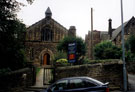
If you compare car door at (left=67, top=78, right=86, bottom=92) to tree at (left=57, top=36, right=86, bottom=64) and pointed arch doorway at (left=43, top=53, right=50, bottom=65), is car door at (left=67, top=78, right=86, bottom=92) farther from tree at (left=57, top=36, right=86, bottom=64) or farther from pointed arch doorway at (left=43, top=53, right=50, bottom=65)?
pointed arch doorway at (left=43, top=53, right=50, bottom=65)

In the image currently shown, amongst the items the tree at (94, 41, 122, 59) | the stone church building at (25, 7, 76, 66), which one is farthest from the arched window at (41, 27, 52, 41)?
the tree at (94, 41, 122, 59)

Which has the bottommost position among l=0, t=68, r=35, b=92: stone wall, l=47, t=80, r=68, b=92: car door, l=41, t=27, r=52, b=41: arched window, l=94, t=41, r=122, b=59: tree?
l=0, t=68, r=35, b=92: stone wall

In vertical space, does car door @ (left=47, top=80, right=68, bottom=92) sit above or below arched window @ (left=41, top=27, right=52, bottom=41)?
below

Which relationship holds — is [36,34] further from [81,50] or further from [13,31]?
[13,31]

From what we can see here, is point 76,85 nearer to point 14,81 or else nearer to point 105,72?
point 105,72

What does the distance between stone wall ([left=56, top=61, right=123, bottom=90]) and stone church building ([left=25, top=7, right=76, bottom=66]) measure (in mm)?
20247

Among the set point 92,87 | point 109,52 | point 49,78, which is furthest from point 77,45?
point 92,87

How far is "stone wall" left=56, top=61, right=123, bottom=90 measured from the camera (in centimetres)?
1090

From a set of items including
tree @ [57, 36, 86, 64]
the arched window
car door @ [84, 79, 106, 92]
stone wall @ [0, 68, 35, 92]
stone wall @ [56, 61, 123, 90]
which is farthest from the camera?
the arched window

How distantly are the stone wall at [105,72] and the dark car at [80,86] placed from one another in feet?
14.5

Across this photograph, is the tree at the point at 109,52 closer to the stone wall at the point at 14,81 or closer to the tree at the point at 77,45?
the tree at the point at 77,45

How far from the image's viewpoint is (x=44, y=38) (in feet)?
105

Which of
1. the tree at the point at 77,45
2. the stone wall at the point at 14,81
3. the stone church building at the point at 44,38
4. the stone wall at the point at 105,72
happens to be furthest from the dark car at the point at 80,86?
the stone church building at the point at 44,38

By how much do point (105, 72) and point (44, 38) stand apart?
22.9 m
